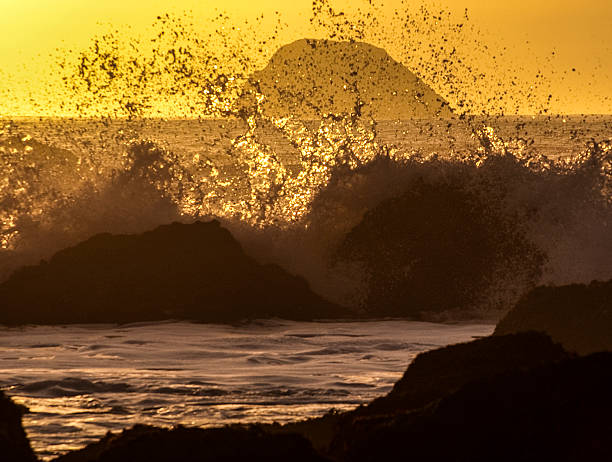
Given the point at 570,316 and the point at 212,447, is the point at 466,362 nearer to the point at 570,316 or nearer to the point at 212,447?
the point at 570,316

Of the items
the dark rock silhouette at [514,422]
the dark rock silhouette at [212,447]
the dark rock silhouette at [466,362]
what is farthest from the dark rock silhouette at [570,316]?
the dark rock silhouette at [212,447]

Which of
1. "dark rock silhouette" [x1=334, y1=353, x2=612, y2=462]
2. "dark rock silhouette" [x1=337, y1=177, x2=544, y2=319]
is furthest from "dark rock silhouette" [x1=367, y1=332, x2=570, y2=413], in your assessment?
"dark rock silhouette" [x1=337, y1=177, x2=544, y2=319]

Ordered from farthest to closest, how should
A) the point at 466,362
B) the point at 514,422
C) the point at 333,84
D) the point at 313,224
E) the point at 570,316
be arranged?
1. the point at 333,84
2. the point at 313,224
3. the point at 570,316
4. the point at 466,362
5. the point at 514,422

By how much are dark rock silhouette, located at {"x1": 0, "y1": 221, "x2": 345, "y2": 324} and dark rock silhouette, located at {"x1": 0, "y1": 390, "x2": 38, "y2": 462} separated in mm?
6121

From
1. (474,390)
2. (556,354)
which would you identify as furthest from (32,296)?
(474,390)

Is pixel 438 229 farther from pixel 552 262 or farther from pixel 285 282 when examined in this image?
pixel 285 282

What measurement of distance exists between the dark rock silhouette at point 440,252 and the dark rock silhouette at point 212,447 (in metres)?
7.62

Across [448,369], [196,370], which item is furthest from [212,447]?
[196,370]

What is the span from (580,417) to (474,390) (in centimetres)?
39

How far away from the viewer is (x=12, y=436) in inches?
183

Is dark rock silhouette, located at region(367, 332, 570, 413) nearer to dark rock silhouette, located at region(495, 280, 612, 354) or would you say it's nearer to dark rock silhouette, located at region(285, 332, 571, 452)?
dark rock silhouette, located at region(285, 332, 571, 452)

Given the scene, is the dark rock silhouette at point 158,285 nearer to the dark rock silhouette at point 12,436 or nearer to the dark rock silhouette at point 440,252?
the dark rock silhouette at point 440,252

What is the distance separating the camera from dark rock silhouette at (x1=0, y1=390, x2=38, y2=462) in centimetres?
450

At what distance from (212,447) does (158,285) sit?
292 inches
